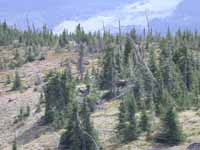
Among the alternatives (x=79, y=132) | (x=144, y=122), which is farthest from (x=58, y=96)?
(x=79, y=132)

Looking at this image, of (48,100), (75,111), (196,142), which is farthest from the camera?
(48,100)

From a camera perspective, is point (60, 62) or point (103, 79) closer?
point (103, 79)

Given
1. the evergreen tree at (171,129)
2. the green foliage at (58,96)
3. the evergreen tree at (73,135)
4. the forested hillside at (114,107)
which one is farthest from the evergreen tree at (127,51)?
the evergreen tree at (171,129)

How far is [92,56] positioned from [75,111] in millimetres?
92026

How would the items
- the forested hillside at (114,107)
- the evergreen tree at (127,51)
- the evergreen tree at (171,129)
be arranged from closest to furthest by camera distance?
the evergreen tree at (171,129) < the forested hillside at (114,107) < the evergreen tree at (127,51)

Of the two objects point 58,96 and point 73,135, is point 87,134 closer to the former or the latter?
point 73,135

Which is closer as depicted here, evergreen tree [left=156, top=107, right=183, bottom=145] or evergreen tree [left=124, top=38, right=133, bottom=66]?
evergreen tree [left=156, top=107, right=183, bottom=145]

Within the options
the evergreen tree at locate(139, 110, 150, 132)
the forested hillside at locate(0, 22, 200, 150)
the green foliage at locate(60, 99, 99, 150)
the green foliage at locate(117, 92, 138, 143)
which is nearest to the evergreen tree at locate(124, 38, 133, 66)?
the forested hillside at locate(0, 22, 200, 150)

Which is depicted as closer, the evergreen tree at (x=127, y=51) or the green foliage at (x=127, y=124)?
the green foliage at (x=127, y=124)

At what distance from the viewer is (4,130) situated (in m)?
130

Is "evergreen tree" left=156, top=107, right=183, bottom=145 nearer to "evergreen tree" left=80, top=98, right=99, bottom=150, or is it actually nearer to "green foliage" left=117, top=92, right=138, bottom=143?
"green foliage" left=117, top=92, right=138, bottom=143

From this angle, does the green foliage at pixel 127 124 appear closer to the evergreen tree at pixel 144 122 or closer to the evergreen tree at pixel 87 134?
the evergreen tree at pixel 144 122

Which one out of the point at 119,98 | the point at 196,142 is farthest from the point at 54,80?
the point at 196,142

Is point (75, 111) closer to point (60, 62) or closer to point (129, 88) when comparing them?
point (129, 88)
